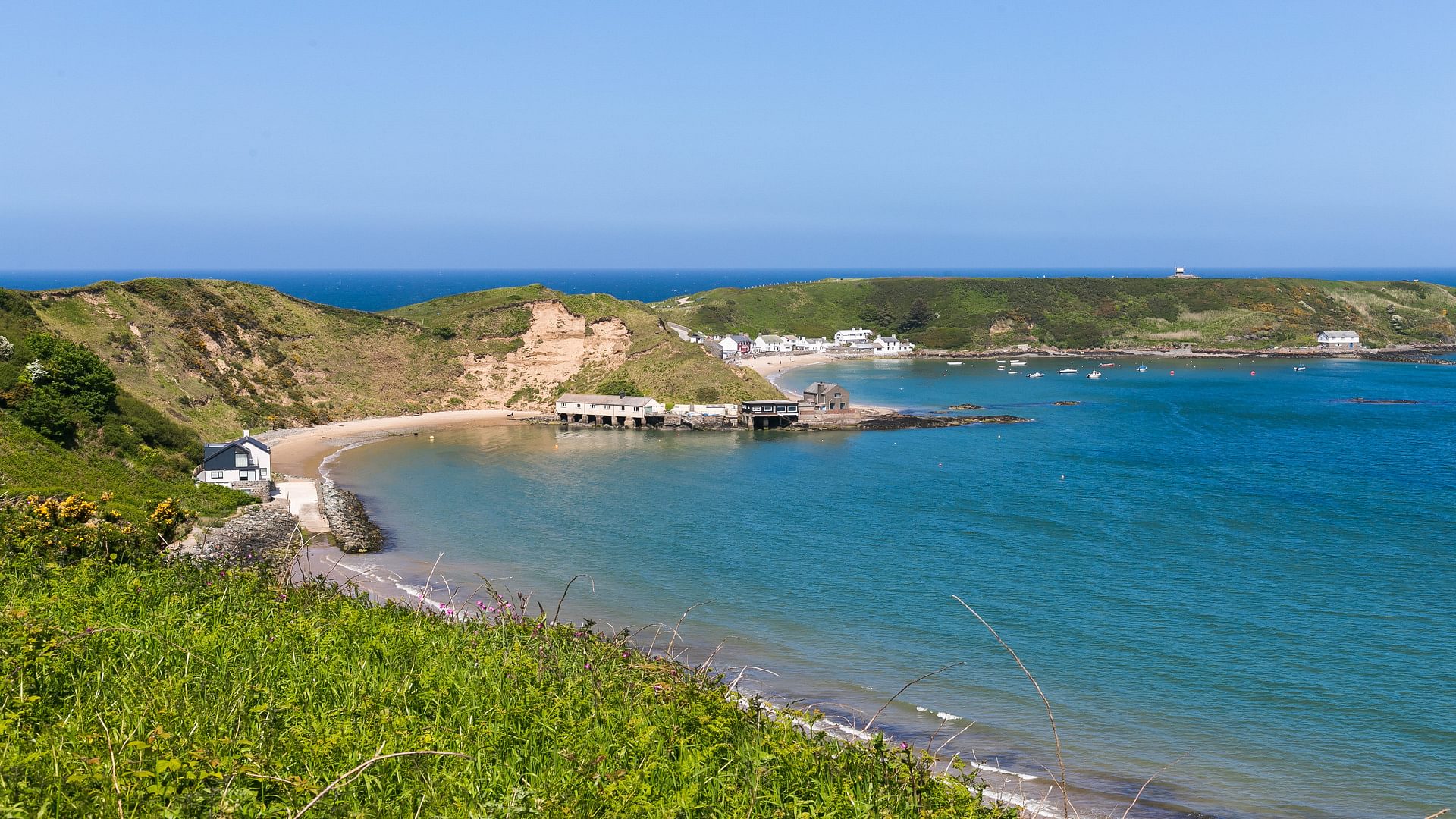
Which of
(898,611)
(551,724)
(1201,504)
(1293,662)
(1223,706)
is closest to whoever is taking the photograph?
(551,724)

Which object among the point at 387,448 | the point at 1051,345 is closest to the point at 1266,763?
the point at 387,448

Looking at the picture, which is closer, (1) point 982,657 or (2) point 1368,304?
(1) point 982,657

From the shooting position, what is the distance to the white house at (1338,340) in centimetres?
14962

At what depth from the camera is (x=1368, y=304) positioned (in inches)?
6658

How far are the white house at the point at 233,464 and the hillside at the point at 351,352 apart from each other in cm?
1649

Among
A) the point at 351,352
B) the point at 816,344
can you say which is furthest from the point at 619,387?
the point at 816,344

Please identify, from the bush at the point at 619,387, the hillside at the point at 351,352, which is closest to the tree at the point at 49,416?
the hillside at the point at 351,352

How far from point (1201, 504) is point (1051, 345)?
11146cm

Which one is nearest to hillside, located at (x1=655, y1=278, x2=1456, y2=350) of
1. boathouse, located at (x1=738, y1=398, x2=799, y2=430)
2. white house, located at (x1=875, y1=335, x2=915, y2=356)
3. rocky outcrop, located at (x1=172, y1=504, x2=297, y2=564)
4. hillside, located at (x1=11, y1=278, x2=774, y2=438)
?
white house, located at (x1=875, y1=335, x2=915, y2=356)

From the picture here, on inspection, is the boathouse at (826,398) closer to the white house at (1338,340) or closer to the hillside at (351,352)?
the hillside at (351,352)

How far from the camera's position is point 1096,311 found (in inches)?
6619

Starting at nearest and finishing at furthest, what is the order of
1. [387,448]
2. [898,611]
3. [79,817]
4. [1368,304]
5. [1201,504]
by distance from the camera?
[79,817] < [898,611] < [1201,504] < [387,448] < [1368,304]

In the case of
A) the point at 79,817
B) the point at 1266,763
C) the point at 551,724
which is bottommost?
the point at 1266,763

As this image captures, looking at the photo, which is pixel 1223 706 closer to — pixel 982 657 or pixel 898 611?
pixel 982 657
